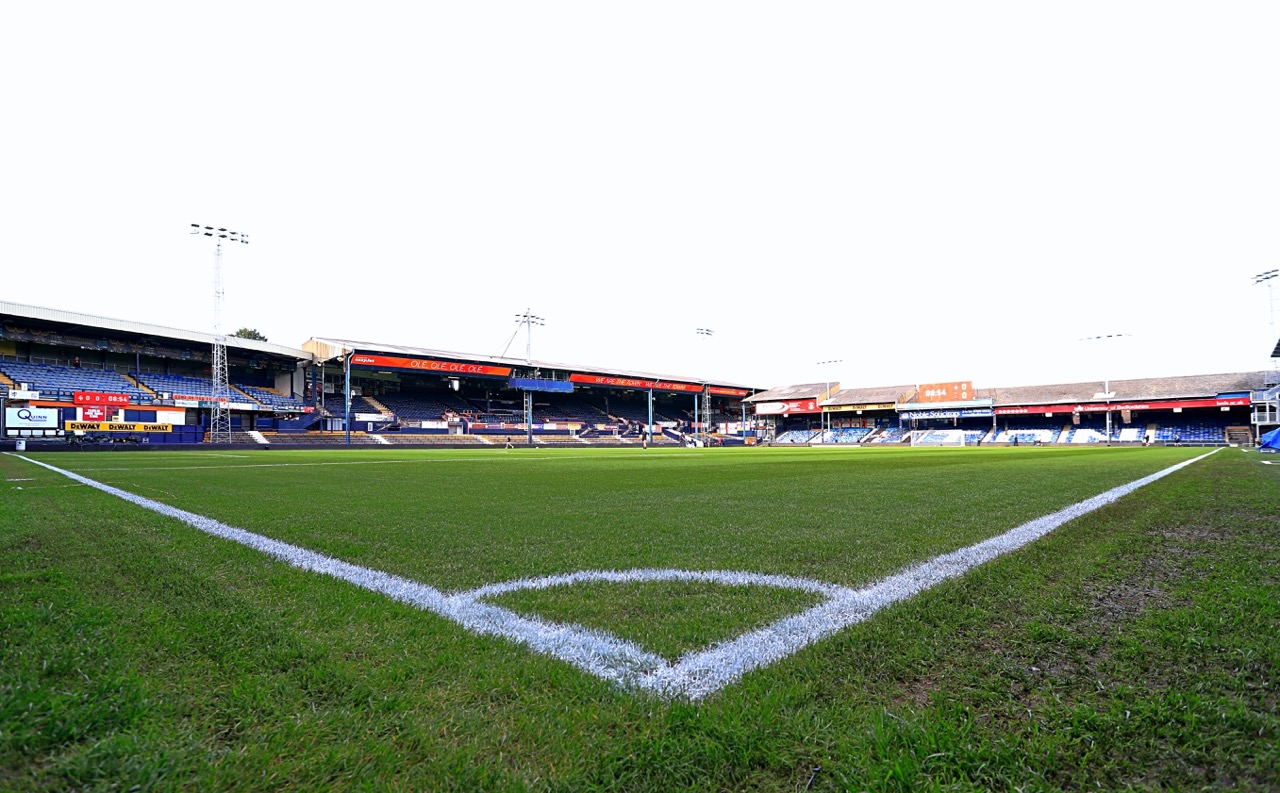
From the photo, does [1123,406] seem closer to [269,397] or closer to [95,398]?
[269,397]

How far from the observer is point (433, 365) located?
4403 cm

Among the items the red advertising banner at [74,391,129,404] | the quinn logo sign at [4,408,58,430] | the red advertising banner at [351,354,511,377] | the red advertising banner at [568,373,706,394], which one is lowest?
the quinn logo sign at [4,408,58,430]

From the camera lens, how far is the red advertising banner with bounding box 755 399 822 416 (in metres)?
62.2

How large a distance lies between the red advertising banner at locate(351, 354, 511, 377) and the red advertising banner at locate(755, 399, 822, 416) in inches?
1175

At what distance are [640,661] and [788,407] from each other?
6384 centimetres

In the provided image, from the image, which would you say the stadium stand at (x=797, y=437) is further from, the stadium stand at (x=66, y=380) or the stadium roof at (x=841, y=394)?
the stadium stand at (x=66, y=380)

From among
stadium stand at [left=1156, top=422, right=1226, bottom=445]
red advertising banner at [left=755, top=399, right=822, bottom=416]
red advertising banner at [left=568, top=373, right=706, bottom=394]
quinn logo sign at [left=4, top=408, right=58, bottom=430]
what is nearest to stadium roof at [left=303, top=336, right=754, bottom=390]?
red advertising banner at [left=568, top=373, right=706, bottom=394]

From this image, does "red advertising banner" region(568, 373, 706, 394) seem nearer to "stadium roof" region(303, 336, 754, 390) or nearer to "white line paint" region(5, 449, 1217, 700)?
"stadium roof" region(303, 336, 754, 390)

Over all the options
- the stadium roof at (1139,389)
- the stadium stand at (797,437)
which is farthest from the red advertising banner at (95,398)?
the stadium roof at (1139,389)

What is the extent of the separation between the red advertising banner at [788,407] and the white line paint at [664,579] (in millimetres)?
59781

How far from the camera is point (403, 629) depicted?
232cm

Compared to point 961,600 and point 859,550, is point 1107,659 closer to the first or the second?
point 961,600

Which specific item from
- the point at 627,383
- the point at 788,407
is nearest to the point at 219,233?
the point at 627,383

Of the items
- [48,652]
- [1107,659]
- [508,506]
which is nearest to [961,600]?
[1107,659]
